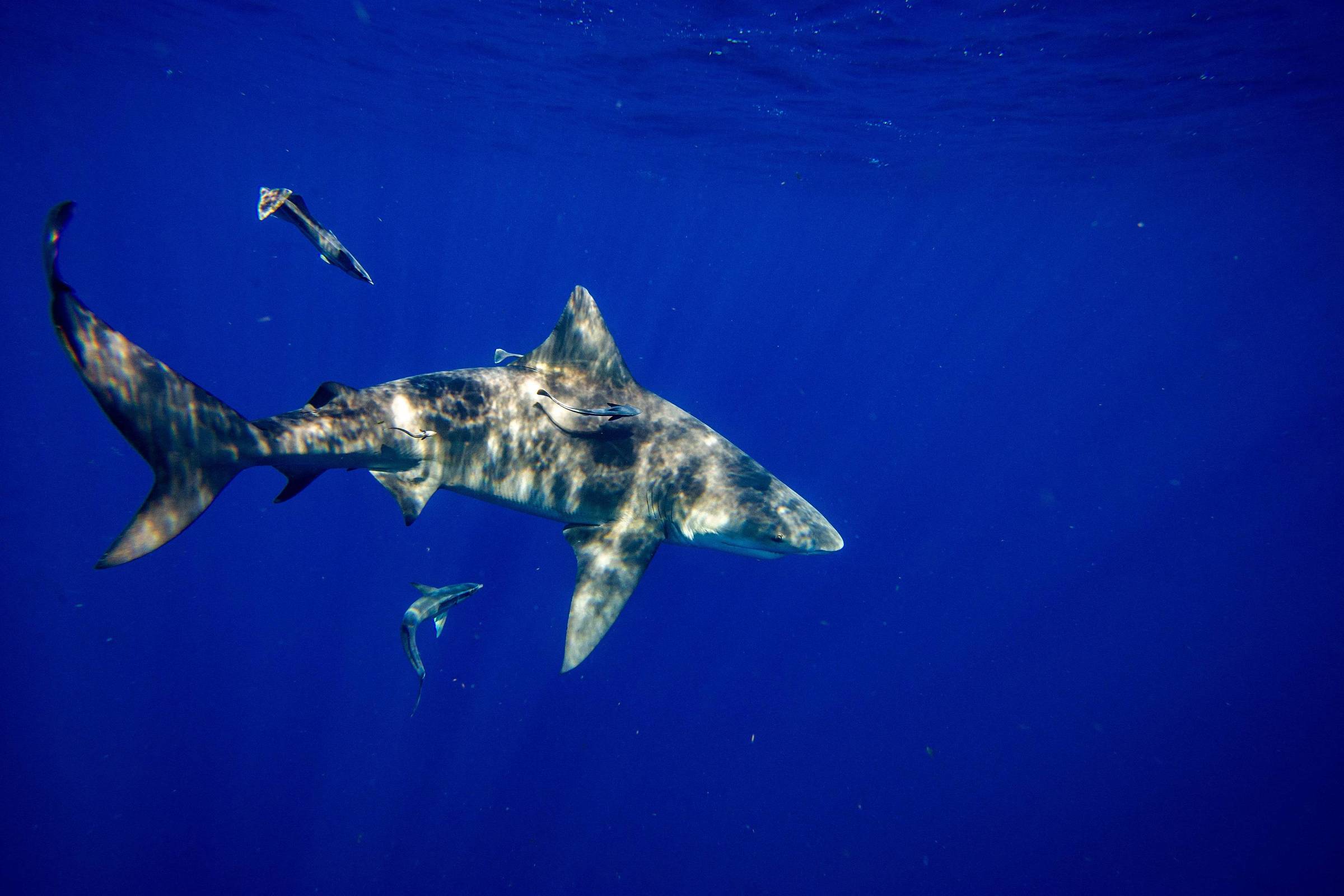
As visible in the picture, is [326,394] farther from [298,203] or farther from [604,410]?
[604,410]

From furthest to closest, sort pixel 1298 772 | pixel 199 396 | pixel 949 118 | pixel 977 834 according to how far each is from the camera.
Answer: pixel 1298 772, pixel 949 118, pixel 977 834, pixel 199 396

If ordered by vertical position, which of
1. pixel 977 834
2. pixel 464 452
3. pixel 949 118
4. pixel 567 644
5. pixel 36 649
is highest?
pixel 949 118

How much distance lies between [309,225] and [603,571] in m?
4.04

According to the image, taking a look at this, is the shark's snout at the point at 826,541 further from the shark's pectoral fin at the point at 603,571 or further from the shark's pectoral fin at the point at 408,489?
the shark's pectoral fin at the point at 408,489

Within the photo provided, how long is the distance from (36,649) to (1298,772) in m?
48.7

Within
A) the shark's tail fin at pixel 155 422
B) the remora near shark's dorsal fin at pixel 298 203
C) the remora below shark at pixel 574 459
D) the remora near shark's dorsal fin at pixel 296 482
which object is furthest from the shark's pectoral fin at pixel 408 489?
the remora near shark's dorsal fin at pixel 298 203

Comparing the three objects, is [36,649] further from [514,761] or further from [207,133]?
[207,133]

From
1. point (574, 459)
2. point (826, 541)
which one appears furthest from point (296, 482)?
point (826, 541)

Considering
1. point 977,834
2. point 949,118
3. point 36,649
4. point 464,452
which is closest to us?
point 464,452

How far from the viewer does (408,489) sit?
5910 mm

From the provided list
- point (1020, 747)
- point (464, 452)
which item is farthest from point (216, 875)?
point (1020, 747)

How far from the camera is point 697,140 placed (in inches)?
1172

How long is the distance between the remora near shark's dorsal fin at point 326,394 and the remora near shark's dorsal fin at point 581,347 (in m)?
1.94

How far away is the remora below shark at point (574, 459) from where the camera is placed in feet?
18.1
